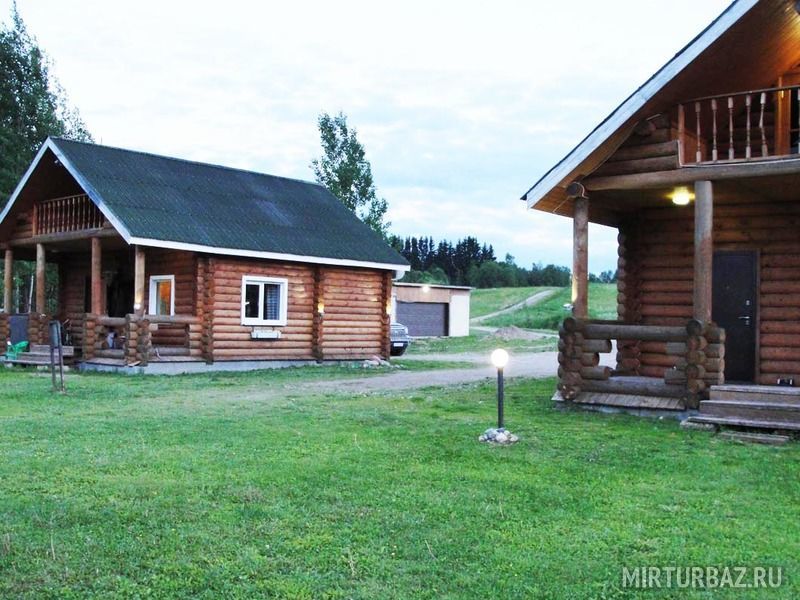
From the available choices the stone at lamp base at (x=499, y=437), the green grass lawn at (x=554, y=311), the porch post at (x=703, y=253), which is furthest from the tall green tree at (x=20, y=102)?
the green grass lawn at (x=554, y=311)

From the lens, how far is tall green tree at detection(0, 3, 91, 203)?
31.3 m

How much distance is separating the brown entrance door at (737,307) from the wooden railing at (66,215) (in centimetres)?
1440

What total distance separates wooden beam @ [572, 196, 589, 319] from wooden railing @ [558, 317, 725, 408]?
284mm

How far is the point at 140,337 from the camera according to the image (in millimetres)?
17984

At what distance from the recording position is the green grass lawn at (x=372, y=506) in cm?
454

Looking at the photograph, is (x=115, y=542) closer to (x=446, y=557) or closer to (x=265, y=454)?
(x=446, y=557)

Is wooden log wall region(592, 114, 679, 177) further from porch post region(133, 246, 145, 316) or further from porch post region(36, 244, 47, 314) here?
porch post region(36, 244, 47, 314)

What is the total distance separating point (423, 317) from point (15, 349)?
2378cm

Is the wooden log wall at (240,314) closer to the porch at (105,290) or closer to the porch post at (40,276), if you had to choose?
the porch at (105,290)

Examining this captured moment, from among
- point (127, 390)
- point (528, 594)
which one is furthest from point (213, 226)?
point (528, 594)

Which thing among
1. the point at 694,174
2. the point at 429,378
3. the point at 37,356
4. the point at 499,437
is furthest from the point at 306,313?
the point at 499,437

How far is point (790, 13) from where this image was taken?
1079cm

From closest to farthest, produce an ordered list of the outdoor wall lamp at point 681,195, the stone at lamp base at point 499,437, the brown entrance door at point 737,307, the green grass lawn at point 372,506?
the green grass lawn at point 372,506 → the stone at lamp base at point 499,437 → the outdoor wall lamp at point 681,195 → the brown entrance door at point 737,307

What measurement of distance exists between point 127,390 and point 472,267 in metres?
93.8
